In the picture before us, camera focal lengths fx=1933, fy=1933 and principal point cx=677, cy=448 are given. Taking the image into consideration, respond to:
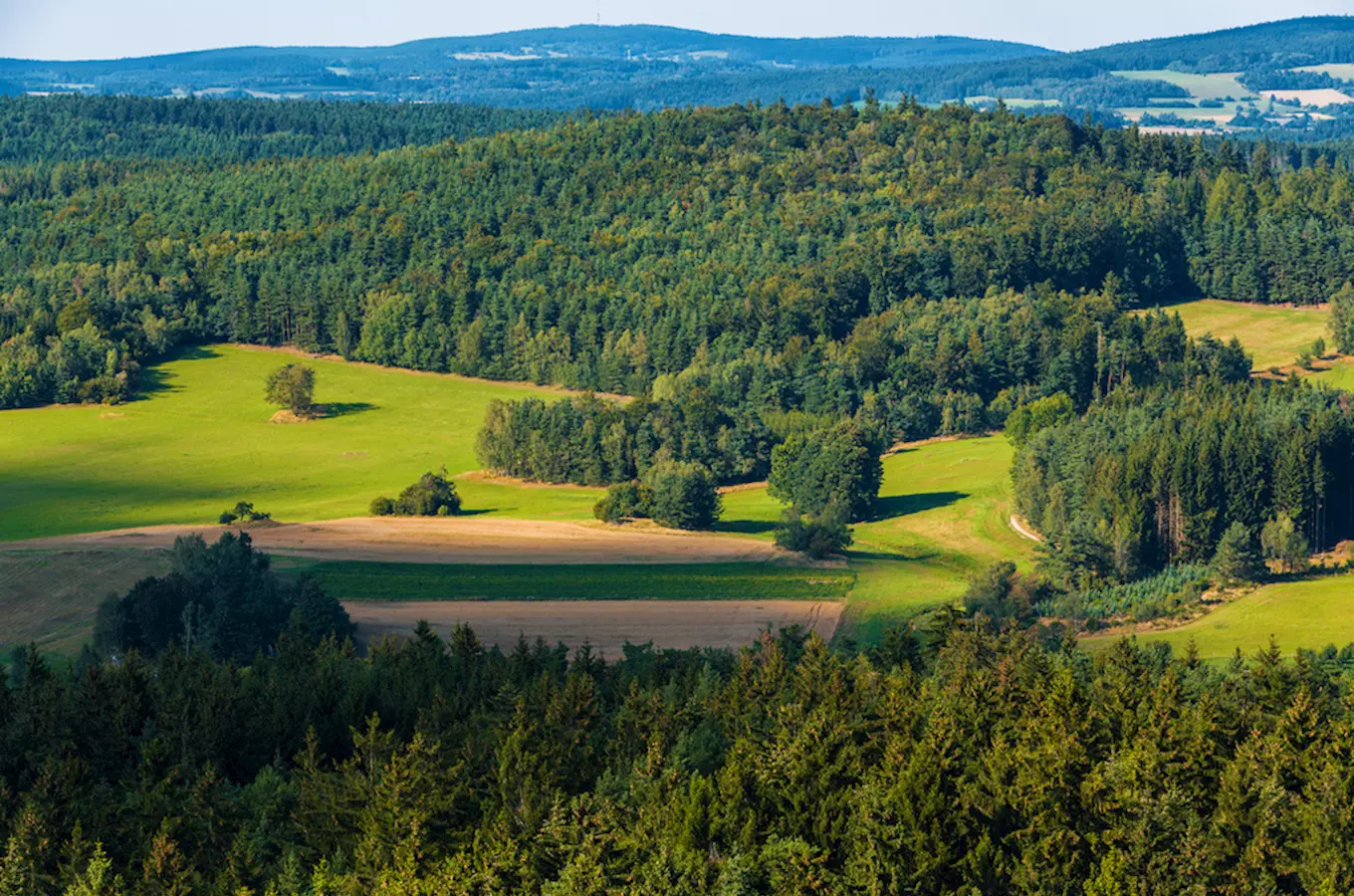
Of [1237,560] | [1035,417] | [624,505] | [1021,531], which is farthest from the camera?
[1035,417]

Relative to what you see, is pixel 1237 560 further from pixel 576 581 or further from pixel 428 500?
pixel 428 500

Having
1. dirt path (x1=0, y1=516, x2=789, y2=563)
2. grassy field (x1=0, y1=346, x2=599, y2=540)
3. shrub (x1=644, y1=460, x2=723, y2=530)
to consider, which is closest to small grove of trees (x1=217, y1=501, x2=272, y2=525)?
grassy field (x1=0, y1=346, x2=599, y2=540)

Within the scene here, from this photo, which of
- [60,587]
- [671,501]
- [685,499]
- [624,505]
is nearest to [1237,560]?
[685,499]

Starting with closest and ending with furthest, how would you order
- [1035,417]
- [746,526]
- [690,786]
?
1. [690,786]
2. [746,526]
3. [1035,417]

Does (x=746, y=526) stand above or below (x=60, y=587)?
below

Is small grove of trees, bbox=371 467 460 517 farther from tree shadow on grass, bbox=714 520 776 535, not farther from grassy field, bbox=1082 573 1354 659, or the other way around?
grassy field, bbox=1082 573 1354 659

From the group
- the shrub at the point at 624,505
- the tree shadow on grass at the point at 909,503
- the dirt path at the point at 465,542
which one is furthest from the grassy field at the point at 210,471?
the tree shadow on grass at the point at 909,503

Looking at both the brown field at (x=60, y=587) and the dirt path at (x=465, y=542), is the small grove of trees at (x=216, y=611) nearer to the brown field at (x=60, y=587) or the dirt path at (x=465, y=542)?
the brown field at (x=60, y=587)
